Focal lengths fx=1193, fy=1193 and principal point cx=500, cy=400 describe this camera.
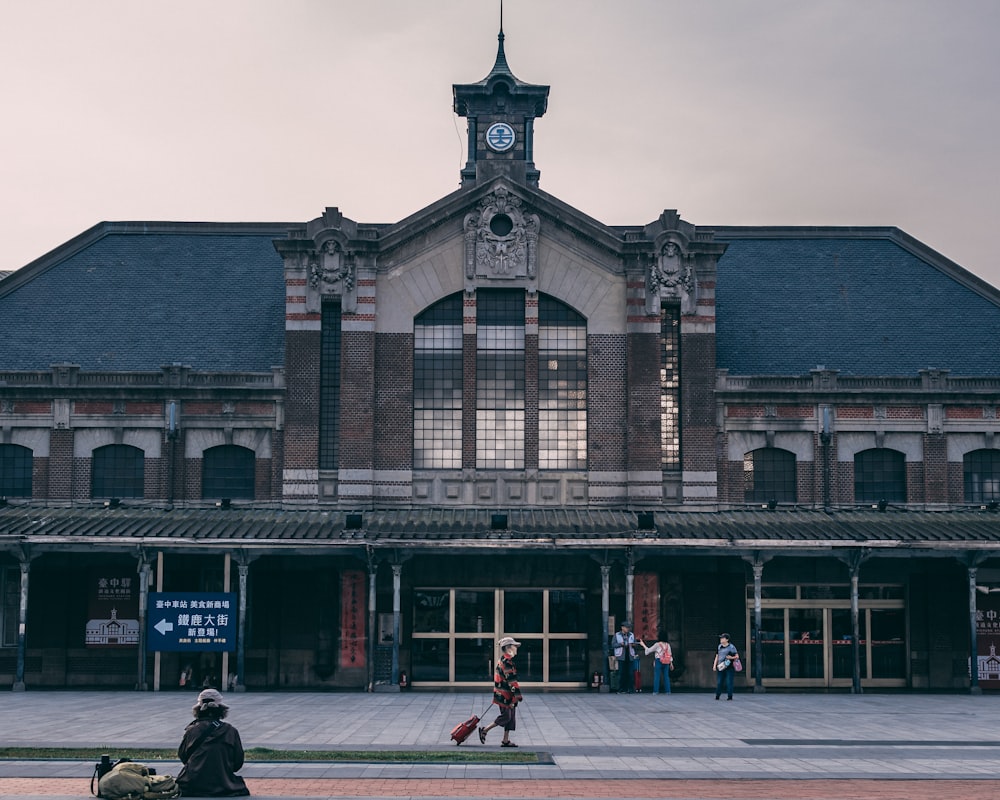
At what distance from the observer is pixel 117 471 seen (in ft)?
122

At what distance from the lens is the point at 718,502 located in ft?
120

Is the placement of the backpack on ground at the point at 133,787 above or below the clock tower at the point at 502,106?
below

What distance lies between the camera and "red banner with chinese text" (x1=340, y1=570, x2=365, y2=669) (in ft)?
115

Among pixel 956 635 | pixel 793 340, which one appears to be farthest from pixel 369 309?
pixel 956 635

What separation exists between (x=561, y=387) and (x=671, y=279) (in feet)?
15.6

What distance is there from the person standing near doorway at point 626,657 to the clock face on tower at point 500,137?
60.3 ft

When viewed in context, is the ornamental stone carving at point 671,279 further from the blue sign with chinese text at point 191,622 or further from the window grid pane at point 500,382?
the blue sign with chinese text at point 191,622

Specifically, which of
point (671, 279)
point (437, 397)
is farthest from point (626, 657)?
point (671, 279)

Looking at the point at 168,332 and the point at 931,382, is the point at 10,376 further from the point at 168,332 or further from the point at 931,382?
the point at 931,382

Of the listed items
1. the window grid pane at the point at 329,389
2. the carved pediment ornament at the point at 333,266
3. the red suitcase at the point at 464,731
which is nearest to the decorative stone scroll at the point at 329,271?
the carved pediment ornament at the point at 333,266

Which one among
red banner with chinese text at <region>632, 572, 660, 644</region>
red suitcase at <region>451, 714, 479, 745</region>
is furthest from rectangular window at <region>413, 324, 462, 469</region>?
red suitcase at <region>451, 714, 479, 745</region>

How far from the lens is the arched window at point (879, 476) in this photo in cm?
3728

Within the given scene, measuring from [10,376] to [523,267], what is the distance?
53.4 ft

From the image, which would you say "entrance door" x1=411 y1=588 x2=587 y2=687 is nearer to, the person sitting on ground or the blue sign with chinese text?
the blue sign with chinese text
